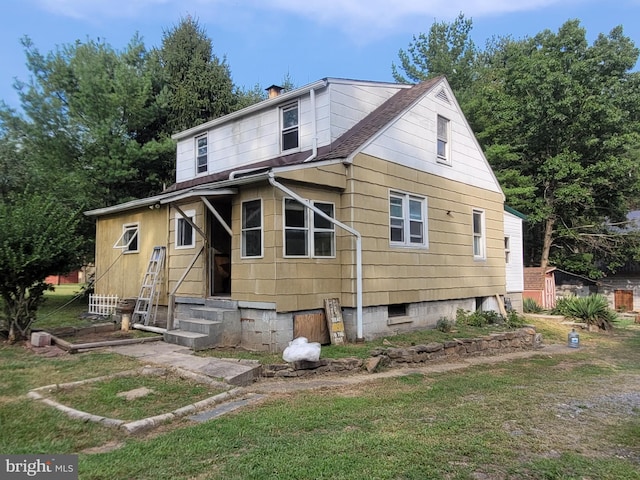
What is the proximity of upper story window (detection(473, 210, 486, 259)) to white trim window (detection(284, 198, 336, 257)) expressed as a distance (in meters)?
6.43

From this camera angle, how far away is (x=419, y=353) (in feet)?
27.2

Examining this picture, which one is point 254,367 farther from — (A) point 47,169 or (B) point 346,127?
(A) point 47,169

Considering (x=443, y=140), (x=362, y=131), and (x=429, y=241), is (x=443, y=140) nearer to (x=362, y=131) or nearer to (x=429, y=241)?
(x=429, y=241)

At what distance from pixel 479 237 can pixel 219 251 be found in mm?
8252

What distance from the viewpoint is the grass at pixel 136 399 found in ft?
15.6

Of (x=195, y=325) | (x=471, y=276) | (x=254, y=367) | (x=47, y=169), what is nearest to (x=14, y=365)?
(x=195, y=325)

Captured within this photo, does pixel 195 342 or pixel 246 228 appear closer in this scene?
pixel 195 342

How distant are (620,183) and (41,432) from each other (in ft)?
91.8

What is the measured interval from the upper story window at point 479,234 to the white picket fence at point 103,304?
11004 mm

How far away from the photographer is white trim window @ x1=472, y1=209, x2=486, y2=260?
44.2 ft

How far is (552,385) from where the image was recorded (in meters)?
6.85

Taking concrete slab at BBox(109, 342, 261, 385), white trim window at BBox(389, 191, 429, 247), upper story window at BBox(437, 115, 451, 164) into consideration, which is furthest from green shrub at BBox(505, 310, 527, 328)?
concrete slab at BBox(109, 342, 261, 385)

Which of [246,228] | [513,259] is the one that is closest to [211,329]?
[246,228]

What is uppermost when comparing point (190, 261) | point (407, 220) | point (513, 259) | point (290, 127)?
point (290, 127)
